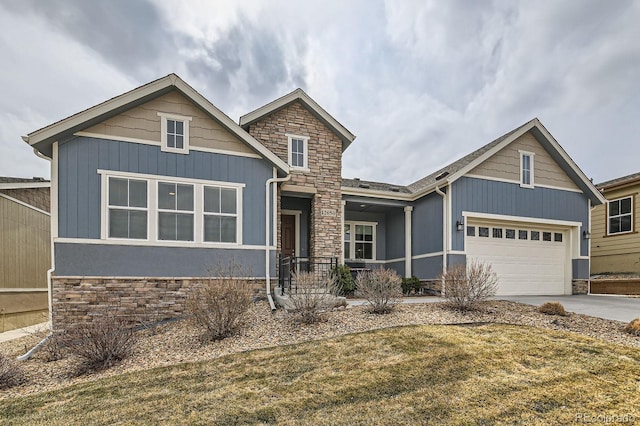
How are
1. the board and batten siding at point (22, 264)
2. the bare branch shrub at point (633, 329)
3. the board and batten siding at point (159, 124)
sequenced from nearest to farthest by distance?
the bare branch shrub at point (633, 329) < the board and batten siding at point (159, 124) < the board and batten siding at point (22, 264)

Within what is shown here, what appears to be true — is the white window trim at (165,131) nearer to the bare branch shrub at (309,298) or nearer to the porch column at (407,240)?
the bare branch shrub at (309,298)

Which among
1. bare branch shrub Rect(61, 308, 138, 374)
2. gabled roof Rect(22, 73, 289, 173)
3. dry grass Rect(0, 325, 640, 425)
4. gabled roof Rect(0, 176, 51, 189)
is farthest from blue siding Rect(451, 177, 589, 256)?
gabled roof Rect(0, 176, 51, 189)

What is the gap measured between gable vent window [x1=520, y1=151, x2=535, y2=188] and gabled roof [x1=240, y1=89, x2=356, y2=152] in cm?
639

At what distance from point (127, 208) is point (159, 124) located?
7.51ft

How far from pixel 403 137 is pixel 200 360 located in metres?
24.8

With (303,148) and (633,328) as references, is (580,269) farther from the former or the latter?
(303,148)

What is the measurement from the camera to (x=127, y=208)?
26.2ft

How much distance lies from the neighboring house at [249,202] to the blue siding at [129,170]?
0.09 feet

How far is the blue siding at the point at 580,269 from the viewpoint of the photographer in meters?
12.3

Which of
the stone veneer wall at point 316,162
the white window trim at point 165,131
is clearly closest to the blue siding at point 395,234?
the stone veneer wall at point 316,162

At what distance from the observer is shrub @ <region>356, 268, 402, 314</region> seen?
24.2ft

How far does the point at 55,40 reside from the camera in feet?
35.6

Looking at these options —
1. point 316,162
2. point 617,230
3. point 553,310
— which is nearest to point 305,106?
point 316,162

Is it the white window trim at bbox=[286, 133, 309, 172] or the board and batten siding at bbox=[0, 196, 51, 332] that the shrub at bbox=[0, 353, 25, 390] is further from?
the white window trim at bbox=[286, 133, 309, 172]
